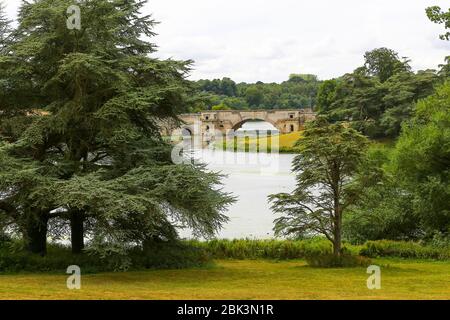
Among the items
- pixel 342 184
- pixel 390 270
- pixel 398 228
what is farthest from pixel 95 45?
pixel 398 228

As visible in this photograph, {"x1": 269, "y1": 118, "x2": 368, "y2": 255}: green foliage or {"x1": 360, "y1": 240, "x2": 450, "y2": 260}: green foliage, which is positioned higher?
{"x1": 269, "y1": 118, "x2": 368, "y2": 255}: green foliage

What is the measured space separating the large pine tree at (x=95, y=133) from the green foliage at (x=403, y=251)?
6937 millimetres

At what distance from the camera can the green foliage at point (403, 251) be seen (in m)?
19.8

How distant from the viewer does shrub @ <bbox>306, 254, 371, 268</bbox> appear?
16828mm

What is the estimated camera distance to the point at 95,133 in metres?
15.6

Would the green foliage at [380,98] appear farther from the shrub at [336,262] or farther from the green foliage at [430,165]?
the shrub at [336,262]

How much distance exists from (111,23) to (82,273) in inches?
237

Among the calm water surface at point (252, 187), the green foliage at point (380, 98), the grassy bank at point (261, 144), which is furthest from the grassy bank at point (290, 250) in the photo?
the grassy bank at point (261, 144)

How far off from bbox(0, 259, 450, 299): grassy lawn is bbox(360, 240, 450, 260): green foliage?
205 cm

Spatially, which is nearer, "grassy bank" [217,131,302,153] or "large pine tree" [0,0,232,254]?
"large pine tree" [0,0,232,254]

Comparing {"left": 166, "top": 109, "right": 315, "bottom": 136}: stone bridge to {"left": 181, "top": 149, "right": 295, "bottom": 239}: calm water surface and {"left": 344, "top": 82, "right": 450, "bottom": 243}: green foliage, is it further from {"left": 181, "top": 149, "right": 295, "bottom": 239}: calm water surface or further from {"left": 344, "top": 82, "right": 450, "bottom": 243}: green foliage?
{"left": 344, "top": 82, "right": 450, "bottom": 243}: green foliage

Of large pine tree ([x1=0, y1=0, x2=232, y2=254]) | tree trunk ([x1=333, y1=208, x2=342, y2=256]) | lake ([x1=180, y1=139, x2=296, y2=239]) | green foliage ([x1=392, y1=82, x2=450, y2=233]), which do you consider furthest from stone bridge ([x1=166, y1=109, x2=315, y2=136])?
large pine tree ([x1=0, y1=0, x2=232, y2=254])

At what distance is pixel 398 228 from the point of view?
24.2 m

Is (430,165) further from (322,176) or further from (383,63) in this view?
(383,63)
